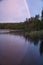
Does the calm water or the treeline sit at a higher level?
the treeline

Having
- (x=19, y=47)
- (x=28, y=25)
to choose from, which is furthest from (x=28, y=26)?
(x=19, y=47)

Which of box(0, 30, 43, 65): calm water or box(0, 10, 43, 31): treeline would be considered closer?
box(0, 30, 43, 65): calm water

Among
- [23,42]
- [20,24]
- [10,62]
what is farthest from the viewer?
[23,42]

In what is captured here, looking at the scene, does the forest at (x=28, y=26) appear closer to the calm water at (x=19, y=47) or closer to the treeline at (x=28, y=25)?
the treeline at (x=28, y=25)

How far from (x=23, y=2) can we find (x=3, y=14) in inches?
15.9

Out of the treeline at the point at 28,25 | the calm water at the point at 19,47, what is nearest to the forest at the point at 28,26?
the treeline at the point at 28,25

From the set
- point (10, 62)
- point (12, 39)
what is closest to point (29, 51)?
point (10, 62)

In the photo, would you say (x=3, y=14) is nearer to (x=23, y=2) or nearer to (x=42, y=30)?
(x=23, y=2)

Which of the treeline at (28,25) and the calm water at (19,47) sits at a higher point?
the treeline at (28,25)

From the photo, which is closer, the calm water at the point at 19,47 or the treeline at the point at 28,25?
the calm water at the point at 19,47

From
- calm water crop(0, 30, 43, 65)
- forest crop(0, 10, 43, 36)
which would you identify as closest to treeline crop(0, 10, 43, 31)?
forest crop(0, 10, 43, 36)

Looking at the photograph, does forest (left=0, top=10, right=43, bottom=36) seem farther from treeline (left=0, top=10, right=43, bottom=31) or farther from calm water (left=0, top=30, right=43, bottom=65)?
calm water (left=0, top=30, right=43, bottom=65)

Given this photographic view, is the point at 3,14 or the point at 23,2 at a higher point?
the point at 23,2

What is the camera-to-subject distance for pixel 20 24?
9.43 feet
